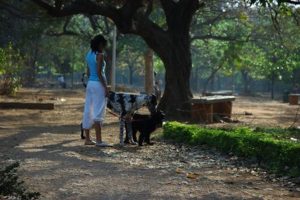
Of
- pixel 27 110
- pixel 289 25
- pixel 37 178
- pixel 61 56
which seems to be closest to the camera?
pixel 37 178

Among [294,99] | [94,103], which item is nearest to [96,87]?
[94,103]

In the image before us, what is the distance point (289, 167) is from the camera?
6871 millimetres

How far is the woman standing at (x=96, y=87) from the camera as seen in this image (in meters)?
9.01

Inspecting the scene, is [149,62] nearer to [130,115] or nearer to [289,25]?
[289,25]

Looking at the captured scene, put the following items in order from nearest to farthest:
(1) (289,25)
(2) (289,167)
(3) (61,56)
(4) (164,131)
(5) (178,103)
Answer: (2) (289,167) → (4) (164,131) → (5) (178,103) → (1) (289,25) → (3) (61,56)

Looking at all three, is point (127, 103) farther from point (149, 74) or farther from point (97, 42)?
point (149, 74)

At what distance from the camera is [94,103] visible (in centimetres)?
907

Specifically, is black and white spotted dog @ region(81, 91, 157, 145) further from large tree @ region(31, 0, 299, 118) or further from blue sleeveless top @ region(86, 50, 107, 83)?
large tree @ region(31, 0, 299, 118)

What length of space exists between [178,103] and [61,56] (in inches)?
1817

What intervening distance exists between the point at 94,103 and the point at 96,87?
284 mm

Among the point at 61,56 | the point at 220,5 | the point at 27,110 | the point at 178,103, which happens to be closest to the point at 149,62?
the point at 220,5

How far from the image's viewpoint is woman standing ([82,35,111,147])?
901 centimetres

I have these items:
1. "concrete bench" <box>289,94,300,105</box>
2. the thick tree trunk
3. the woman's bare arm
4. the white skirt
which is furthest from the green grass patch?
"concrete bench" <box>289,94,300,105</box>

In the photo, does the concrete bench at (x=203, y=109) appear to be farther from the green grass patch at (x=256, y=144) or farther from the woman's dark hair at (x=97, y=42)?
the woman's dark hair at (x=97, y=42)
